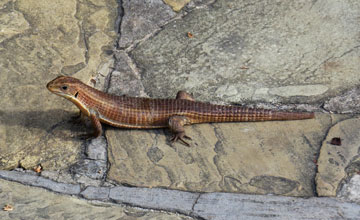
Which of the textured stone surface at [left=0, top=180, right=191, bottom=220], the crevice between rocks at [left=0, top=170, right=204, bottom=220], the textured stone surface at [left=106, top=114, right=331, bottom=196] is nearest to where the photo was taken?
the textured stone surface at [left=0, top=180, right=191, bottom=220]

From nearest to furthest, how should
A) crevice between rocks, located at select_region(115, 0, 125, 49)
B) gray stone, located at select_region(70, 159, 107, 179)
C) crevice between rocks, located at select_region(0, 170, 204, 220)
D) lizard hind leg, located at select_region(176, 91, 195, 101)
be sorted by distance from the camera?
crevice between rocks, located at select_region(0, 170, 204, 220) → gray stone, located at select_region(70, 159, 107, 179) → lizard hind leg, located at select_region(176, 91, 195, 101) → crevice between rocks, located at select_region(115, 0, 125, 49)

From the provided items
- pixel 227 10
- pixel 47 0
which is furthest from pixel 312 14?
pixel 47 0

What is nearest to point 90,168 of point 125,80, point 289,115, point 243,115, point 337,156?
point 125,80

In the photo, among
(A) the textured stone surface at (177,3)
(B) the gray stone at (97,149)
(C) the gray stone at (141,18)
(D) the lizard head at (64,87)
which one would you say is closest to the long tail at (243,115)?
(B) the gray stone at (97,149)

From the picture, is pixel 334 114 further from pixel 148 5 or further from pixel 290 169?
pixel 148 5

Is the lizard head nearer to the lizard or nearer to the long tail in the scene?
the lizard

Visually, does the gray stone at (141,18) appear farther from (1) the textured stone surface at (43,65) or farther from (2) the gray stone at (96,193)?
(2) the gray stone at (96,193)

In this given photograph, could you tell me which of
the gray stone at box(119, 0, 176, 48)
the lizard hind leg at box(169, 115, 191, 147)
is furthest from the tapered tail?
the gray stone at box(119, 0, 176, 48)
